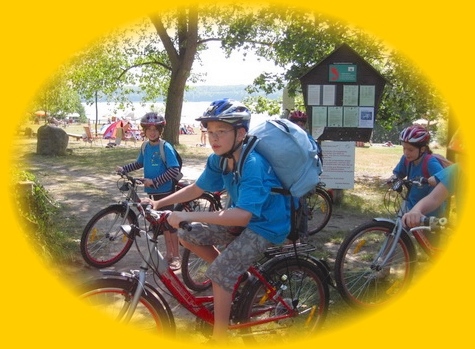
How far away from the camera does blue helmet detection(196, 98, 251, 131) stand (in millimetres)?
3523

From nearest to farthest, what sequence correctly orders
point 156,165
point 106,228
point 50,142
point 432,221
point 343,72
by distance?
point 432,221 → point 156,165 → point 106,228 → point 343,72 → point 50,142

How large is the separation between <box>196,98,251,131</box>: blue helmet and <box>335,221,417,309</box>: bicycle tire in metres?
1.97

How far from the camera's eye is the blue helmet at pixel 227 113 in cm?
352

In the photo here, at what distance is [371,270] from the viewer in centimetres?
507

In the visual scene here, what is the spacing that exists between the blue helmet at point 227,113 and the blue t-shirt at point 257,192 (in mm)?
255

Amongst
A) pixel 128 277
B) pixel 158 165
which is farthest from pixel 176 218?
pixel 158 165

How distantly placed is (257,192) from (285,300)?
1.13m

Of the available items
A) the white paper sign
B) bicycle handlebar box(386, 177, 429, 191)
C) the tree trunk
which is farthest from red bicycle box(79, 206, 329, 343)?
the tree trunk

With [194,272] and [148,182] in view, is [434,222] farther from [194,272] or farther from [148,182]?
[148,182]

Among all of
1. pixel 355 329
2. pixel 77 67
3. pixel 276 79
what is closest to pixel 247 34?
pixel 276 79

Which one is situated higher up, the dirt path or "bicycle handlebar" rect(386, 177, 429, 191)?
"bicycle handlebar" rect(386, 177, 429, 191)

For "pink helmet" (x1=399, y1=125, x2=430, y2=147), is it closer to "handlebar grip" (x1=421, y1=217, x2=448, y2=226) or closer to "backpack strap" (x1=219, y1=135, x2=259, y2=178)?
"handlebar grip" (x1=421, y1=217, x2=448, y2=226)

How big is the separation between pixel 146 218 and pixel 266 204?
0.86 metres

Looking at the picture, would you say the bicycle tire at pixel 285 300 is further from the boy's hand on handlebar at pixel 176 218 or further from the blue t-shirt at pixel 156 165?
the blue t-shirt at pixel 156 165
